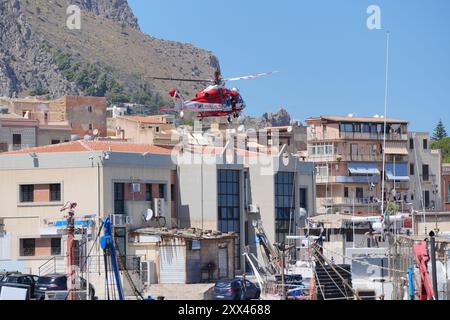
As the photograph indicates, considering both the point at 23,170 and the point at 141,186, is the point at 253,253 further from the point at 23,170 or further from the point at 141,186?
the point at 23,170

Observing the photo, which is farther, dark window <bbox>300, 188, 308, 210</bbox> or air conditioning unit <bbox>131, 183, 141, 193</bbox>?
dark window <bbox>300, 188, 308, 210</bbox>

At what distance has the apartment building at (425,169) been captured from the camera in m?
114

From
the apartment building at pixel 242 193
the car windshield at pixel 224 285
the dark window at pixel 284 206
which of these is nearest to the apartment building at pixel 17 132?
the apartment building at pixel 242 193

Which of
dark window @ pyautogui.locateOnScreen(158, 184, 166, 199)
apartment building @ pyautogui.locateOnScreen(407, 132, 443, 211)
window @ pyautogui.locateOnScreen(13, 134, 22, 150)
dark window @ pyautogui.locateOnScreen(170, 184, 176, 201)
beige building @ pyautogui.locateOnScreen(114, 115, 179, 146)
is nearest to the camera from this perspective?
dark window @ pyautogui.locateOnScreen(158, 184, 166, 199)

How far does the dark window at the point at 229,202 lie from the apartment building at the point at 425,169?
137ft

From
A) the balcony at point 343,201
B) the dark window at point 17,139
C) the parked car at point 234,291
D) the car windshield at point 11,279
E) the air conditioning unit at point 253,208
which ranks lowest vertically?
the parked car at point 234,291

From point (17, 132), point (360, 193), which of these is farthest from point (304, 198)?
point (360, 193)

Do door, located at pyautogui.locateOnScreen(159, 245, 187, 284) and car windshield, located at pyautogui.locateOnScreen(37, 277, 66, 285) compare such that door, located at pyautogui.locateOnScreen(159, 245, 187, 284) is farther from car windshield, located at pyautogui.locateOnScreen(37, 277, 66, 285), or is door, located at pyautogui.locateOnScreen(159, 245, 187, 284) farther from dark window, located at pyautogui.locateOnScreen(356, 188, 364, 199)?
dark window, located at pyautogui.locateOnScreen(356, 188, 364, 199)

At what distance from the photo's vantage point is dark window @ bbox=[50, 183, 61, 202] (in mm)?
66812

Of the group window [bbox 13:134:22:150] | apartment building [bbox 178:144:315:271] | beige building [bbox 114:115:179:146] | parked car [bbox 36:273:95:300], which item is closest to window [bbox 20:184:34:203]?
apartment building [bbox 178:144:315:271]

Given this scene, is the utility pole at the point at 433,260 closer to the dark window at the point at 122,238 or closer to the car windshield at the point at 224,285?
the car windshield at the point at 224,285

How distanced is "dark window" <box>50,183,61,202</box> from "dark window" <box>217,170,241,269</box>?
31.7 feet
